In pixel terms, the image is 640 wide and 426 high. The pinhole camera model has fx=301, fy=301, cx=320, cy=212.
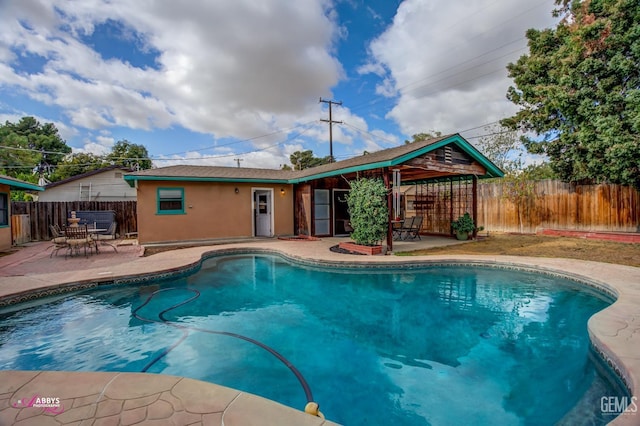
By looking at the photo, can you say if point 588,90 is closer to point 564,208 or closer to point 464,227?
point 564,208

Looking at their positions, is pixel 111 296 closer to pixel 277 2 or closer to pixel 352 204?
pixel 352 204

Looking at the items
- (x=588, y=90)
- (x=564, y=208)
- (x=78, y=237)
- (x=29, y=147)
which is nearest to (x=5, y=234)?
(x=78, y=237)

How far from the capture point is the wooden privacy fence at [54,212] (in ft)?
42.0

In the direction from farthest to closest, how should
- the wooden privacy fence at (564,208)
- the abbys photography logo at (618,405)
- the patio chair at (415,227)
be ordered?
the patio chair at (415,227), the wooden privacy fence at (564,208), the abbys photography logo at (618,405)

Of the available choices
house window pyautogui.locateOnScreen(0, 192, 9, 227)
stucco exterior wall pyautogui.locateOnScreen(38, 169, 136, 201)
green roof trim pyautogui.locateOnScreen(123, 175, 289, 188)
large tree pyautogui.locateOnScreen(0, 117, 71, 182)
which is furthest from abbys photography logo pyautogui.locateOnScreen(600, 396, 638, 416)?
large tree pyautogui.locateOnScreen(0, 117, 71, 182)

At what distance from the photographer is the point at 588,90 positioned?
10328 millimetres

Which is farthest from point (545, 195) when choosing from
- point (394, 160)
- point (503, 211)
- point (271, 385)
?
point (271, 385)

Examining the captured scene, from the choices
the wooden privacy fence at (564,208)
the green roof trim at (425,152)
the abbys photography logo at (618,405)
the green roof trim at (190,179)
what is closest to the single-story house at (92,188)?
the green roof trim at (190,179)

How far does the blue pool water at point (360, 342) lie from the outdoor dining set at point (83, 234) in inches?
154

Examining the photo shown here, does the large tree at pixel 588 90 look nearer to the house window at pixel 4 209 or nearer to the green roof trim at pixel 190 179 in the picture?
the green roof trim at pixel 190 179

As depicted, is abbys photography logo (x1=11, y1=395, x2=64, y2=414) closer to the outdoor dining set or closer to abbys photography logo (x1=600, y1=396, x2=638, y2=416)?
abbys photography logo (x1=600, y1=396, x2=638, y2=416)

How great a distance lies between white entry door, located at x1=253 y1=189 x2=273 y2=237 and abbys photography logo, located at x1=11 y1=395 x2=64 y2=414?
1102 cm

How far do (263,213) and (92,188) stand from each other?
1451 cm

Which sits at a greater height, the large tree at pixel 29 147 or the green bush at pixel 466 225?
the large tree at pixel 29 147
